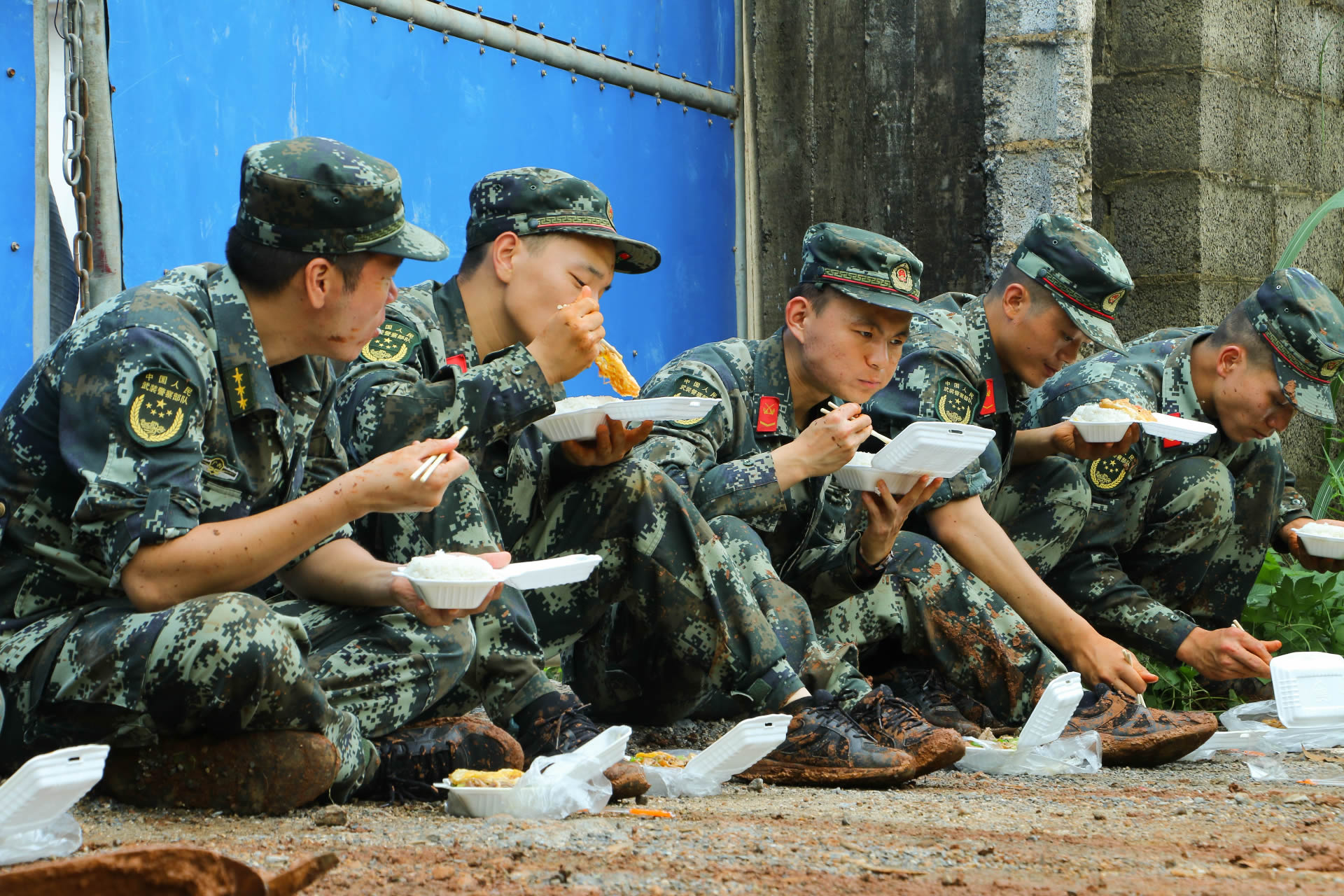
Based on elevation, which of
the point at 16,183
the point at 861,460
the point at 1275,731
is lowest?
the point at 1275,731

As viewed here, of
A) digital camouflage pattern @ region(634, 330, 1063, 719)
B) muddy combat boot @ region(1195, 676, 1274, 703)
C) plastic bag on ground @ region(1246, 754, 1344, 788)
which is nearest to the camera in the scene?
plastic bag on ground @ region(1246, 754, 1344, 788)

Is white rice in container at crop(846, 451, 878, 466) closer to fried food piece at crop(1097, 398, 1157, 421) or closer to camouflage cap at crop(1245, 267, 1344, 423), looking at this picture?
fried food piece at crop(1097, 398, 1157, 421)

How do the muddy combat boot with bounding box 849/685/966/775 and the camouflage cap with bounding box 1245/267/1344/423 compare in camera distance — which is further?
the camouflage cap with bounding box 1245/267/1344/423

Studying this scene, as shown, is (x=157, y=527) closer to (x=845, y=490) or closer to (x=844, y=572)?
(x=844, y=572)

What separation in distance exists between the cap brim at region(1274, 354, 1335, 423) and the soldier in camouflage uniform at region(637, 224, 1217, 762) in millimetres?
1275

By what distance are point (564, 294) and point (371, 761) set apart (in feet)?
4.18

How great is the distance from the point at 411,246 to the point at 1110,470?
261 cm

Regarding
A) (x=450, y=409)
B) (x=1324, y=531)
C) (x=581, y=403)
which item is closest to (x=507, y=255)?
(x=581, y=403)

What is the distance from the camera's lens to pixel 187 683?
231 centimetres

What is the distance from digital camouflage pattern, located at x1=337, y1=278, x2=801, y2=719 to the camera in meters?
2.97

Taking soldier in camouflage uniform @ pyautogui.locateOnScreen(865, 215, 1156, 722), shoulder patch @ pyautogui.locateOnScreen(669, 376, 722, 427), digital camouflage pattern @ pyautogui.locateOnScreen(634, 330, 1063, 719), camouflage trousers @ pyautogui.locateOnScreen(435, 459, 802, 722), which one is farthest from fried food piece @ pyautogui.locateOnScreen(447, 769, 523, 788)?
soldier in camouflage uniform @ pyautogui.locateOnScreen(865, 215, 1156, 722)

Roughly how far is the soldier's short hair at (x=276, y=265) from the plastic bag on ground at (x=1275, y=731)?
2.30 m

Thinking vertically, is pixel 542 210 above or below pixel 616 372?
above

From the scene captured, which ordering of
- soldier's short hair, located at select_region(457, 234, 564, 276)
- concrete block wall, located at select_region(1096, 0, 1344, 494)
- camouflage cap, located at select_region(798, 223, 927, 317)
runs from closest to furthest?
soldier's short hair, located at select_region(457, 234, 564, 276), camouflage cap, located at select_region(798, 223, 927, 317), concrete block wall, located at select_region(1096, 0, 1344, 494)
